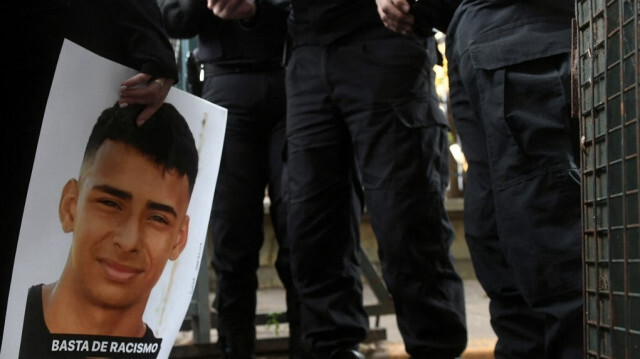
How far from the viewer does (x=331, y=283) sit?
176 centimetres

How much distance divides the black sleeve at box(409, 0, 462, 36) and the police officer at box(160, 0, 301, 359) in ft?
2.39

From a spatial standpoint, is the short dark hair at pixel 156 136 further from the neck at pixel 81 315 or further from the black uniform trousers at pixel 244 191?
the black uniform trousers at pixel 244 191

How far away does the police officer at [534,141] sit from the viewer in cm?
107

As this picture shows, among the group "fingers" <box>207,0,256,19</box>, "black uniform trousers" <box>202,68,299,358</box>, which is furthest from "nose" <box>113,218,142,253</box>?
"black uniform trousers" <box>202,68,299,358</box>

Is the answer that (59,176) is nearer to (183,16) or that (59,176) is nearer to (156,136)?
(156,136)

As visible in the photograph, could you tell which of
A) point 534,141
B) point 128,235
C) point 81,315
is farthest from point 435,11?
point 81,315

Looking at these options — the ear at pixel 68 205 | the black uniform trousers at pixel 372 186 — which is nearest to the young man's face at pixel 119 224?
the ear at pixel 68 205

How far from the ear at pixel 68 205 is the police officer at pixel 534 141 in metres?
0.59

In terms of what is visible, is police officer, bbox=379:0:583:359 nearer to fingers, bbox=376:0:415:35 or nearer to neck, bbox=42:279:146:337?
fingers, bbox=376:0:415:35

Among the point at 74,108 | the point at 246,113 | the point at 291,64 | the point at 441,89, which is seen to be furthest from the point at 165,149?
the point at 441,89

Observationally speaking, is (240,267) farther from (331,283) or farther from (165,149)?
(165,149)

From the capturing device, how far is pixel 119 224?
3.22 ft

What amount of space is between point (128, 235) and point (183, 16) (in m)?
1.06

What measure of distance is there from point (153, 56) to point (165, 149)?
12cm
